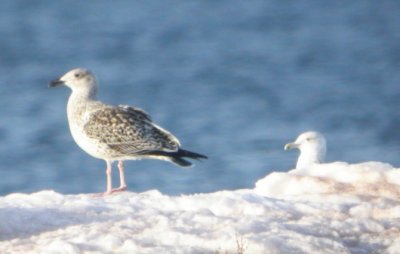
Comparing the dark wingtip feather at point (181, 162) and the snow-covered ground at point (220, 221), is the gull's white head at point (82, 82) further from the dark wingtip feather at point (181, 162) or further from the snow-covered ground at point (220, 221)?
the snow-covered ground at point (220, 221)

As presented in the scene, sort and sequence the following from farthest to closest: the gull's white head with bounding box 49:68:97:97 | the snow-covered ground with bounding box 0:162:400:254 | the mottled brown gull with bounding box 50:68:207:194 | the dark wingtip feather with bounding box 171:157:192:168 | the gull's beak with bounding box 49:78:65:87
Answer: the gull's beak with bounding box 49:78:65:87, the gull's white head with bounding box 49:68:97:97, the mottled brown gull with bounding box 50:68:207:194, the dark wingtip feather with bounding box 171:157:192:168, the snow-covered ground with bounding box 0:162:400:254

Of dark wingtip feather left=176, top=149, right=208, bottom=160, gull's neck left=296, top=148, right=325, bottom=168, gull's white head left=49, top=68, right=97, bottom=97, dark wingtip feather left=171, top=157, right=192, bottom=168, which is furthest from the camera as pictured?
gull's neck left=296, top=148, right=325, bottom=168

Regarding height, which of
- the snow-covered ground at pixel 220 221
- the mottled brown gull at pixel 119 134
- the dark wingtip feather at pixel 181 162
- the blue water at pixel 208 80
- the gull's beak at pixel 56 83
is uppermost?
the blue water at pixel 208 80

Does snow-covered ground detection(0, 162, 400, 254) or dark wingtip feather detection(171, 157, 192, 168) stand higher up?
dark wingtip feather detection(171, 157, 192, 168)

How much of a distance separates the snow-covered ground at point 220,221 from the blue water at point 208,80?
16.7 metres

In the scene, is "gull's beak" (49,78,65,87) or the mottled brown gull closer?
the mottled brown gull

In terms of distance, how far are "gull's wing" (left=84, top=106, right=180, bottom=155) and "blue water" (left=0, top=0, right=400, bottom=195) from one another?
1230 cm

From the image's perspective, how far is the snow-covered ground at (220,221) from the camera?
909cm

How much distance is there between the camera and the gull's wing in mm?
14820

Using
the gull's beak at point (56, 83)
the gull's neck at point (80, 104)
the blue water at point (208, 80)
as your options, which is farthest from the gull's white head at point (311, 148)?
the blue water at point (208, 80)

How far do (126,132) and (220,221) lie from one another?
546cm

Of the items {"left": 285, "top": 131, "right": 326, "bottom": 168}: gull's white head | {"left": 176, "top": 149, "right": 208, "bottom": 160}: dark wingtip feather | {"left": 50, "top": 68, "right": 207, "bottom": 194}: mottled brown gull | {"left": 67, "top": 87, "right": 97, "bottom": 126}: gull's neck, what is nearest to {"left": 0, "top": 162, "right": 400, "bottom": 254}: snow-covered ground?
{"left": 176, "top": 149, "right": 208, "bottom": 160}: dark wingtip feather

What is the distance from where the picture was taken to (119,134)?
49.1 feet

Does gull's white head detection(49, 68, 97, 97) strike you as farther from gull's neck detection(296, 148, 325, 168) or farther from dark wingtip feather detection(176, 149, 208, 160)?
gull's neck detection(296, 148, 325, 168)
